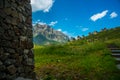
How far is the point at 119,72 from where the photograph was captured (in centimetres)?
1463

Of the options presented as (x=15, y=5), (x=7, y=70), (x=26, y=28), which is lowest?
(x=7, y=70)

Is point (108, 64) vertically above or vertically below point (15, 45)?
below

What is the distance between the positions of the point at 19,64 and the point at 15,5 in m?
2.52

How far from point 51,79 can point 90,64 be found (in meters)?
4.97

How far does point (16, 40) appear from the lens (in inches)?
386

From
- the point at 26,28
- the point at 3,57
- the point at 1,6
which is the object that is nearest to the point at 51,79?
the point at 26,28

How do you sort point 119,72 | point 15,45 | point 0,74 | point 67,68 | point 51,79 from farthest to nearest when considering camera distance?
1. point 67,68
2. point 119,72
3. point 51,79
4. point 15,45
5. point 0,74

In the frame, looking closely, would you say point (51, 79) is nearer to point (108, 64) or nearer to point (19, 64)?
point (19, 64)

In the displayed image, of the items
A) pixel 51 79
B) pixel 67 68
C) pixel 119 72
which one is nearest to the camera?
pixel 51 79

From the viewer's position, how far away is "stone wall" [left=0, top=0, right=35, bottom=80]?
896cm

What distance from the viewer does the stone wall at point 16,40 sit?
896 cm

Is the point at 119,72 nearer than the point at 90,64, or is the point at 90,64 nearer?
the point at 119,72

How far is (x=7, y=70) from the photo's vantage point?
30.0 ft

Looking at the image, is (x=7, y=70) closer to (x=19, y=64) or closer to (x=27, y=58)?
(x=19, y=64)
